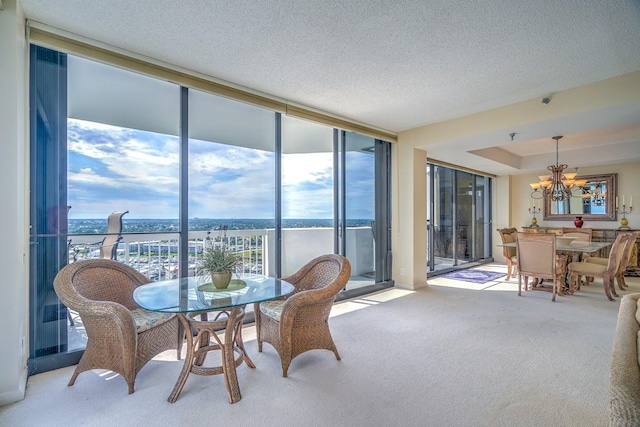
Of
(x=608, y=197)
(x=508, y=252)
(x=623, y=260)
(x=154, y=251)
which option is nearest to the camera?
(x=154, y=251)

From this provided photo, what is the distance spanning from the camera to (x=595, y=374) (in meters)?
2.23

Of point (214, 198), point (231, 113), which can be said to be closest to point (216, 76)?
point (231, 113)

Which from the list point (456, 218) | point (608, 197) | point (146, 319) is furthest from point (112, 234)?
point (608, 197)

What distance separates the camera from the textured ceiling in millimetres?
2070

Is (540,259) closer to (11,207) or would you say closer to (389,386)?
(389,386)

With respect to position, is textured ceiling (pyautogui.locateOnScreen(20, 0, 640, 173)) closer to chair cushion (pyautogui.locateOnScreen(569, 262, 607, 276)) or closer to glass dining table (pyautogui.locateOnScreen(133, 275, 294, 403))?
glass dining table (pyautogui.locateOnScreen(133, 275, 294, 403))

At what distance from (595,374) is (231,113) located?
13.4 feet

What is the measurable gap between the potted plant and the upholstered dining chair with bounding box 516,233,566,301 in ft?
13.9

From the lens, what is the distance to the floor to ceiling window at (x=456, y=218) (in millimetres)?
6227

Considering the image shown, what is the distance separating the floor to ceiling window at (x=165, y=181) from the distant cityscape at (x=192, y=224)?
10mm

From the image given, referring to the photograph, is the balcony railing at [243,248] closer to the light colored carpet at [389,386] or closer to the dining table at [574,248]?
the light colored carpet at [389,386]

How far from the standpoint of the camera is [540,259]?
4.46m

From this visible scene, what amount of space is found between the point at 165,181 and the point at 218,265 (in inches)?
51.1

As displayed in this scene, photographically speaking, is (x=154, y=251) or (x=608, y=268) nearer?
(x=154, y=251)
